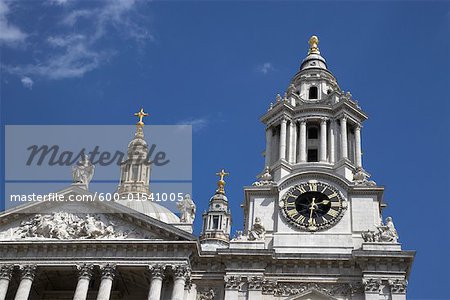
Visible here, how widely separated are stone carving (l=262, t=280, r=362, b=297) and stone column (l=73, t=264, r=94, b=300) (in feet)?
31.0

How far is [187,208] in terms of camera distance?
1695 inches

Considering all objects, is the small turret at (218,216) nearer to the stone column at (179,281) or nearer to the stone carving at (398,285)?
the stone column at (179,281)

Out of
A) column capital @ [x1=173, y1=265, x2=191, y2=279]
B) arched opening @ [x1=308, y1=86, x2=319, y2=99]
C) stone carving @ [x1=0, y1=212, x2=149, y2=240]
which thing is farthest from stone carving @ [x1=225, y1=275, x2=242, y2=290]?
arched opening @ [x1=308, y1=86, x2=319, y2=99]

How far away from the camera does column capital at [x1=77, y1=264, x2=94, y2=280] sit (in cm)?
3938

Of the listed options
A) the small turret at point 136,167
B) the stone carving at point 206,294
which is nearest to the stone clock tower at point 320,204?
the stone carving at point 206,294

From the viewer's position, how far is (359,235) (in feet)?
137

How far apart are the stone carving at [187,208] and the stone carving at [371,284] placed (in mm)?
10634

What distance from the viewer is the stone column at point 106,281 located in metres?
38.3

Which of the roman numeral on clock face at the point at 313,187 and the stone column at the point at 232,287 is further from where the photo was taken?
the roman numeral on clock face at the point at 313,187

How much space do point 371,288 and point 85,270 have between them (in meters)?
15.3

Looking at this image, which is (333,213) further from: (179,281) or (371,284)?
(179,281)

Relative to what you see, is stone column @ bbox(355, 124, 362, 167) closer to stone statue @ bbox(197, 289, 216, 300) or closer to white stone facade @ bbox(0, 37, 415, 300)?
white stone facade @ bbox(0, 37, 415, 300)

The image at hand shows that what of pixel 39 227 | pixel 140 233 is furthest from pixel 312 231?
pixel 39 227

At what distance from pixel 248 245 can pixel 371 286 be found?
276 inches
